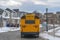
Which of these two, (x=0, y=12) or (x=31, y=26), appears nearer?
(x=31, y=26)

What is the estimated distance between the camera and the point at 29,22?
1156 inches

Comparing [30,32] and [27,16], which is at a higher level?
[27,16]

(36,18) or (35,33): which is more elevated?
(36,18)

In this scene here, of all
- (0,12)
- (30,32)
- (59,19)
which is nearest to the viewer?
(30,32)

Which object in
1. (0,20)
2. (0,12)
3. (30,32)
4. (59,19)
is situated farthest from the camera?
(59,19)

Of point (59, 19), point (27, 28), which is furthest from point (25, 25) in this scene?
point (59, 19)

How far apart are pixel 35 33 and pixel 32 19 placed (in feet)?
6.74

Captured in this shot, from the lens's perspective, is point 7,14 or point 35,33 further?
point 7,14

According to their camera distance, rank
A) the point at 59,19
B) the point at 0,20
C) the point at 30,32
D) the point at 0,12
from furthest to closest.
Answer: the point at 59,19
the point at 0,12
the point at 0,20
the point at 30,32

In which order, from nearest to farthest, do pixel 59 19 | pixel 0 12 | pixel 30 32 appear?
pixel 30 32
pixel 0 12
pixel 59 19

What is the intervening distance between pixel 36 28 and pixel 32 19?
1628 millimetres

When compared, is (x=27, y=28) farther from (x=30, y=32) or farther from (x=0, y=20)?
(x=0, y=20)

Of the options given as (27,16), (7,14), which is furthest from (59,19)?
(27,16)

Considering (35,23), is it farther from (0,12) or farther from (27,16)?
(0,12)
